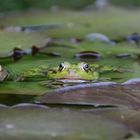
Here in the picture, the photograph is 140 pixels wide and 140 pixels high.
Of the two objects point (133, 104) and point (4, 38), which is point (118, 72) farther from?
point (4, 38)

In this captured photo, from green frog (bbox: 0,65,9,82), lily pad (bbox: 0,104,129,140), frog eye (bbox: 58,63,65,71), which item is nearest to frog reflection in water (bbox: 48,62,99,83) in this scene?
frog eye (bbox: 58,63,65,71)

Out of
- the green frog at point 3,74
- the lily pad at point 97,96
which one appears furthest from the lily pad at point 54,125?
the green frog at point 3,74

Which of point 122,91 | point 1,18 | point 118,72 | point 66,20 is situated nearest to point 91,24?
point 66,20

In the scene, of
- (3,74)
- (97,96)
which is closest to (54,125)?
(97,96)

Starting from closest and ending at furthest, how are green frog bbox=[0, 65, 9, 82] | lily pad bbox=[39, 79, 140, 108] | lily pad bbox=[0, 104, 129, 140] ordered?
lily pad bbox=[0, 104, 129, 140] < lily pad bbox=[39, 79, 140, 108] < green frog bbox=[0, 65, 9, 82]

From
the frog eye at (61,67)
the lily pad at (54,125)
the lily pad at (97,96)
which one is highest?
the frog eye at (61,67)

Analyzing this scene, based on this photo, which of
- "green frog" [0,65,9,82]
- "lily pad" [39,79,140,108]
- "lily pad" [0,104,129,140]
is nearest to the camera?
"lily pad" [0,104,129,140]

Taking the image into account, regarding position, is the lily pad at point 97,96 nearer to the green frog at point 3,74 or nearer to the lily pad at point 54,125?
the lily pad at point 54,125

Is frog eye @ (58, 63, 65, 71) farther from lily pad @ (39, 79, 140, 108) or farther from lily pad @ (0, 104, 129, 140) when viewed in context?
lily pad @ (0, 104, 129, 140)

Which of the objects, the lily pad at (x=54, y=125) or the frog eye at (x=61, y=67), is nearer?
the lily pad at (x=54, y=125)

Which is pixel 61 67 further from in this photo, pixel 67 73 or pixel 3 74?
pixel 3 74
